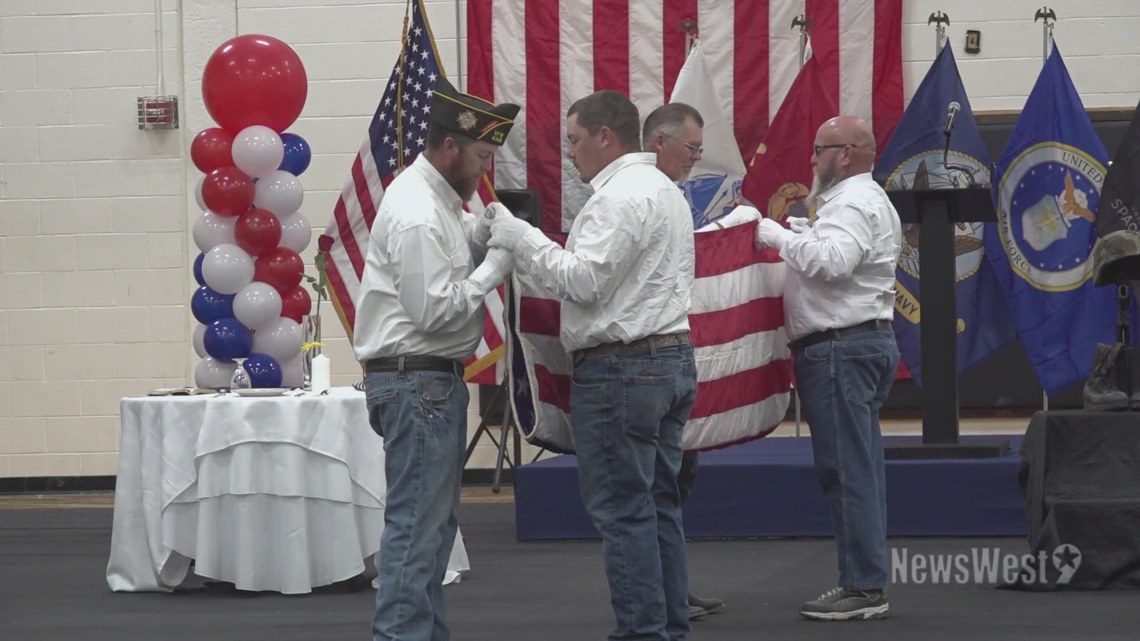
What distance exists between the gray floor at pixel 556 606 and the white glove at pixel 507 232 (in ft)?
4.12

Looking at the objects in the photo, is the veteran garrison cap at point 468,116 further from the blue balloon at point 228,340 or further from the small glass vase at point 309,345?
the blue balloon at point 228,340

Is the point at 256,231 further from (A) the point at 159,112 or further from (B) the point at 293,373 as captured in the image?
(A) the point at 159,112

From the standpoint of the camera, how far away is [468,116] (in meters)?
3.00

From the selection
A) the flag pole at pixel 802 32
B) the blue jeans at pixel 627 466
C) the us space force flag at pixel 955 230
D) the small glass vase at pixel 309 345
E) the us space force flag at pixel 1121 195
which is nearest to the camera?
the blue jeans at pixel 627 466

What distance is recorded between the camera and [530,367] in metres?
3.58

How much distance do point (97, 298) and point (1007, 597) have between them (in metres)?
5.19

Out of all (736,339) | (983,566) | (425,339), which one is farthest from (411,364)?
(983,566)

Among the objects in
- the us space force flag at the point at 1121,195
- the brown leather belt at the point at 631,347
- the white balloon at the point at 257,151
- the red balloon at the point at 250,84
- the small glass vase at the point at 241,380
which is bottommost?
the small glass vase at the point at 241,380

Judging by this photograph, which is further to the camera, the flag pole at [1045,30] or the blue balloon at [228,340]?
the flag pole at [1045,30]

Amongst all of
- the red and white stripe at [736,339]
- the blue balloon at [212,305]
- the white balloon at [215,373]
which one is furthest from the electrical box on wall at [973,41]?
the white balloon at [215,373]

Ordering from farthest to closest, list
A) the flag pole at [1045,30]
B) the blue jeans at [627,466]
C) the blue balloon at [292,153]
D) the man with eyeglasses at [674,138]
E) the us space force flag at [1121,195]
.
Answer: the flag pole at [1045,30] → the us space force flag at [1121,195] → the blue balloon at [292,153] → the man with eyeglasses at [674,138] → the blue jeans at [627,466]

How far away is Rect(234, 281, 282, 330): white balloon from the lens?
4.76 m

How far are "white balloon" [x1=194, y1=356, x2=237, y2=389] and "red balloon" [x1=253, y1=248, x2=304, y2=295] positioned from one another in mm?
328

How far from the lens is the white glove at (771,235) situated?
3936 millimetres
